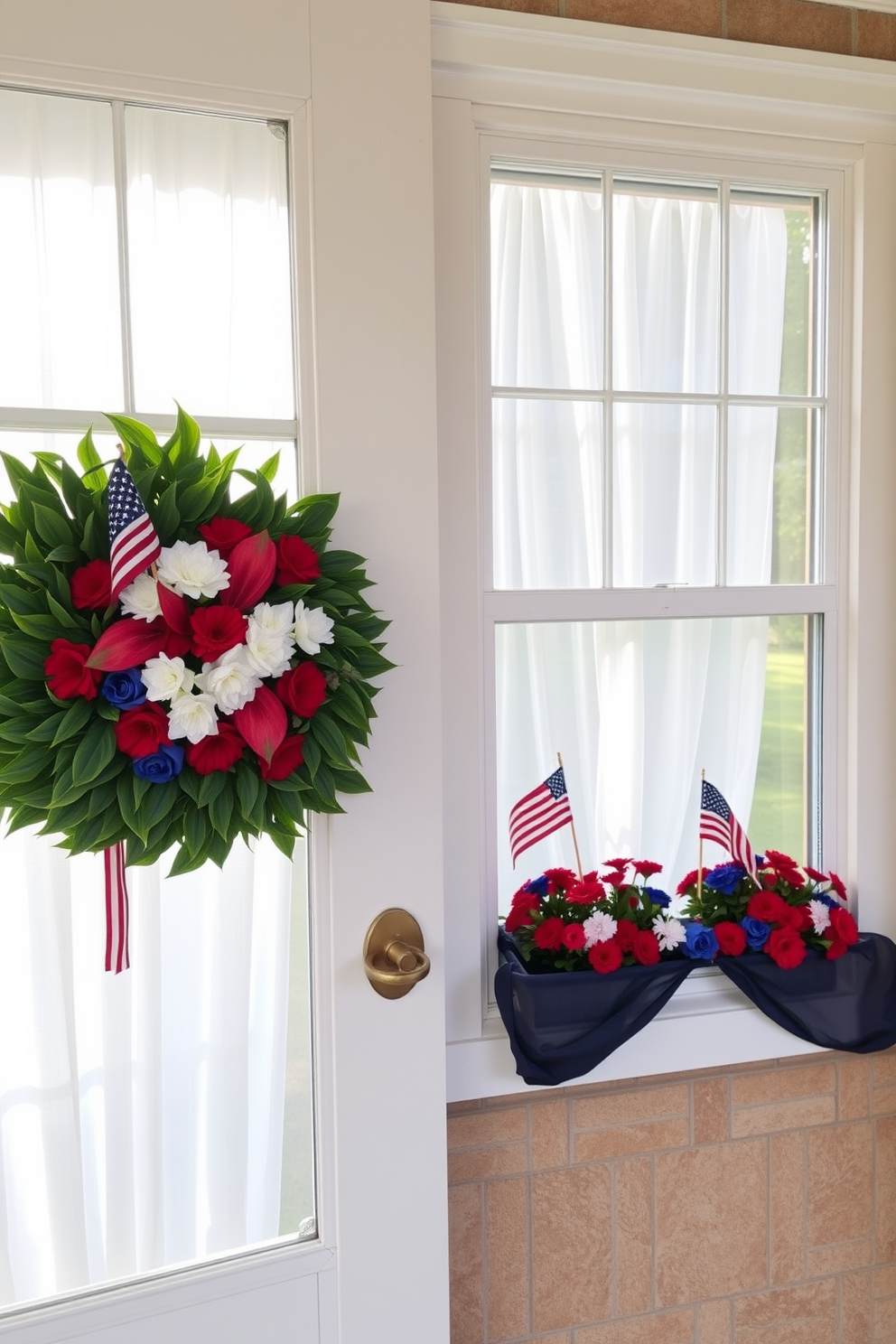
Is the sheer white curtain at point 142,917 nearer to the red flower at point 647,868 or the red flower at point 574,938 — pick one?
the red flower at point 574,938

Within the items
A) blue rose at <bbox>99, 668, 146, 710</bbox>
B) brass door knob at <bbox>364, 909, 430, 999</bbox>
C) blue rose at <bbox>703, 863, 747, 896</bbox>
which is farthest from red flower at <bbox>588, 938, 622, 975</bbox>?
blue rose at <bbox>99, 668, 146, 710</bbox>

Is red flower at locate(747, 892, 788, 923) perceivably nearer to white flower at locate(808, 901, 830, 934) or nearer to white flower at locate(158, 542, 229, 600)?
white flower at locate(808, 901, 830, 934)

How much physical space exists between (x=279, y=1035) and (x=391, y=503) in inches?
30.3

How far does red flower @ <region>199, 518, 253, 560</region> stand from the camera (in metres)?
1.21

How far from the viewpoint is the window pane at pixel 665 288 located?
67.0 inches

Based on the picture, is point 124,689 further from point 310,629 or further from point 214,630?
point 310,629

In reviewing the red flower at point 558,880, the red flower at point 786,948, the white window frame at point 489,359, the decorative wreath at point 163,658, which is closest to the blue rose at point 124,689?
the decorative wreath at point 163,658

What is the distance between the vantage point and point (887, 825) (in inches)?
72.6

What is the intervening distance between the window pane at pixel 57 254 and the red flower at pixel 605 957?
1106 millimetres

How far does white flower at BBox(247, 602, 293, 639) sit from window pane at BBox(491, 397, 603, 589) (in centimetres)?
55

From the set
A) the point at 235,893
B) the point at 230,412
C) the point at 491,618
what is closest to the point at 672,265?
the point at 491,618

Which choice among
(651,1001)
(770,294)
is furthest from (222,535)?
(770,294)

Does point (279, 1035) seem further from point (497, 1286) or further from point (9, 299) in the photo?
point (9, 299)

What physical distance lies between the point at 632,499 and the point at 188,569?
34.0 inches
